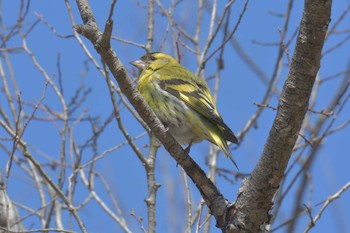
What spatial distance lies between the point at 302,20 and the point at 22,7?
14.4 feet

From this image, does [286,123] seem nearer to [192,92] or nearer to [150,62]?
[192,92]

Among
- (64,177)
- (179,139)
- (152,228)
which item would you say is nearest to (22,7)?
(64,177)

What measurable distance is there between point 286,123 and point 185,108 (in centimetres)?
187

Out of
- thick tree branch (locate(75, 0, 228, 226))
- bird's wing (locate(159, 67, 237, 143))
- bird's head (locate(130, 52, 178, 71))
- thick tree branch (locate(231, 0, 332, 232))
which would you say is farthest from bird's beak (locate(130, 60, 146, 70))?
thick tree branch (locate(231, 0, 332, 232))

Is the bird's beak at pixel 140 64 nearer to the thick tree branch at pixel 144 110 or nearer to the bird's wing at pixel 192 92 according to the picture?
the bird's wing at pixel 192 92

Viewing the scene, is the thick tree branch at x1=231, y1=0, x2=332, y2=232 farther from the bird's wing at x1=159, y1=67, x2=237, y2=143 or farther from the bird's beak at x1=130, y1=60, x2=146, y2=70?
the bird's beak at x1=130, y1=60, x2=146, y2=70

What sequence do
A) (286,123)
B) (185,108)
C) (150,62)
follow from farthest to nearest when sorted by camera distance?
(150,62) < (185,108) < (286,123)

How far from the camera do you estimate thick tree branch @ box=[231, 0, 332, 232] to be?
8.75 ft

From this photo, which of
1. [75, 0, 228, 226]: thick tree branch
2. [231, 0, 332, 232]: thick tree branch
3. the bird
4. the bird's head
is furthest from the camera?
the bird's head

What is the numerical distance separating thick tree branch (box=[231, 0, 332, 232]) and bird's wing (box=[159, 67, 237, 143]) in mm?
1105

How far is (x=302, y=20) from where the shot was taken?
8.79 ft

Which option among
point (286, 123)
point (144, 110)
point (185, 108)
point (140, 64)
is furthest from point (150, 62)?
point (286, 123)

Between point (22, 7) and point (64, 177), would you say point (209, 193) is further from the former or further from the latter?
point (22, 7)

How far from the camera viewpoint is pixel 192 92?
512cm
